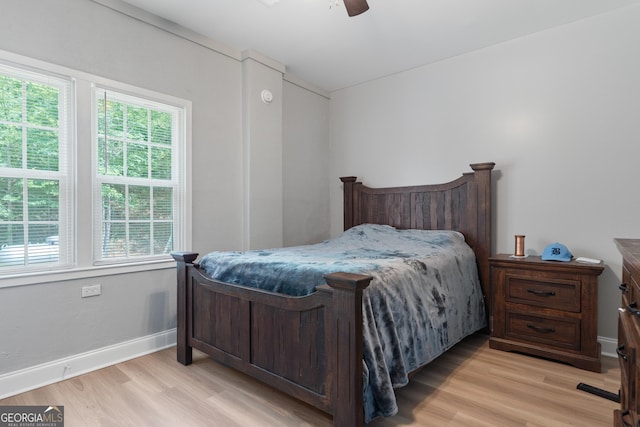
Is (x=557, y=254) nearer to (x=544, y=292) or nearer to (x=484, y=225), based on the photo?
(x=544, y=292)

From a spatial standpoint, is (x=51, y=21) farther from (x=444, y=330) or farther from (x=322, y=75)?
(x=444, y=330)

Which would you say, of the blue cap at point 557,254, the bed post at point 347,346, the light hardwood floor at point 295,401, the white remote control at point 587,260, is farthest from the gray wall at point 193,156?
the white remote control at point 587,260

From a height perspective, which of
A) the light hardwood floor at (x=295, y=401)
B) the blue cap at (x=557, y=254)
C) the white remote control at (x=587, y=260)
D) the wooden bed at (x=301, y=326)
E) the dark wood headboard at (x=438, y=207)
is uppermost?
the dark wood headboard at (x=438, y=207)

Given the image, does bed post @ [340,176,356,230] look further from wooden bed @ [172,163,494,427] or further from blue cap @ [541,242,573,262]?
blue cap @ [541,242,573,262]

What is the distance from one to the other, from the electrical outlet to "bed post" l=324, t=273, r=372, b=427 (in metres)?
1.94

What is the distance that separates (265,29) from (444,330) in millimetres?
2915

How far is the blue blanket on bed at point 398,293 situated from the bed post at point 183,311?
152 millimetres

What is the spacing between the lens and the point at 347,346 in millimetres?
1540

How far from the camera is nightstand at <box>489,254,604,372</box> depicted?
241 cm

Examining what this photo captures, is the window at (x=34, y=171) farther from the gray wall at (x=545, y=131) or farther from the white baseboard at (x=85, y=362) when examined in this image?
the gray wall at (x=545, y=131)

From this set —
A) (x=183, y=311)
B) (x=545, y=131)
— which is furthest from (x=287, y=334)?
(x=545, y=131)

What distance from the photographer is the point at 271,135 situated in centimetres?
371

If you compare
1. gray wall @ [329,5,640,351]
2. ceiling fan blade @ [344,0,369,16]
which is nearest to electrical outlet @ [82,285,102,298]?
ceiling fan blade @ [344,0,369,16]

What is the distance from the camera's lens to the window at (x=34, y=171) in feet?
7.11
